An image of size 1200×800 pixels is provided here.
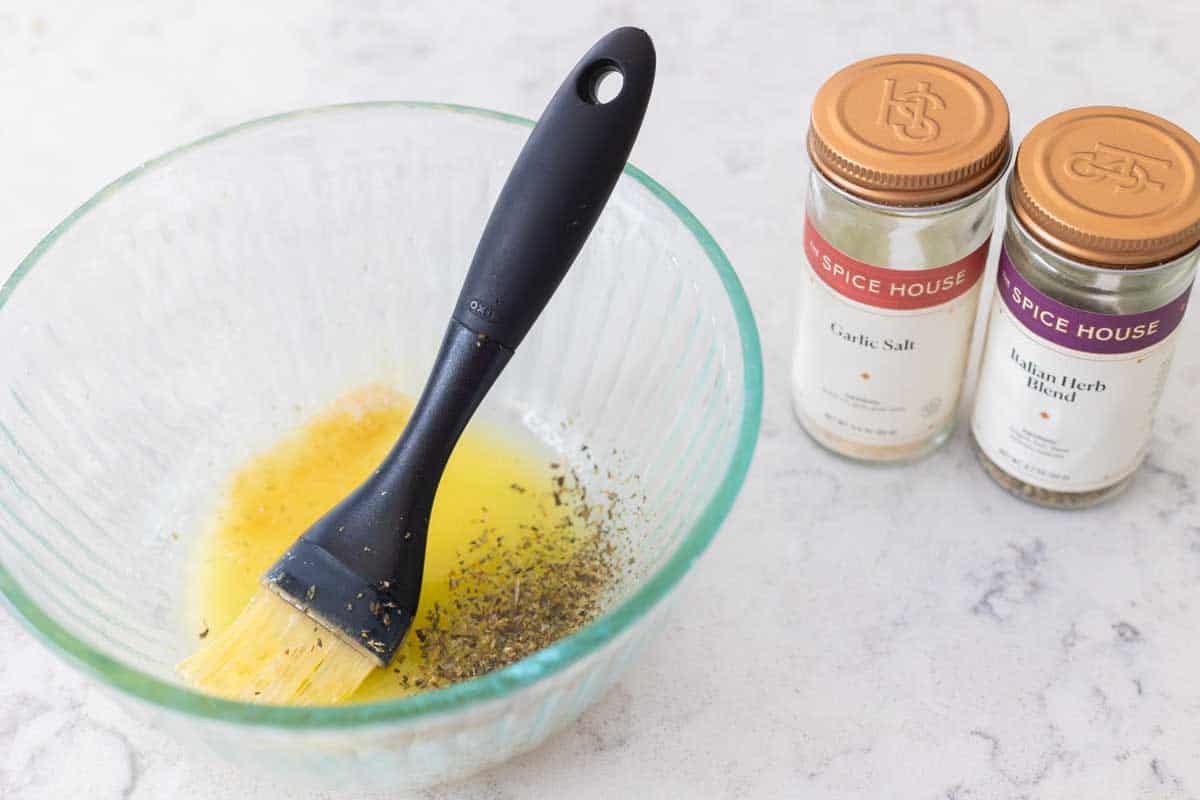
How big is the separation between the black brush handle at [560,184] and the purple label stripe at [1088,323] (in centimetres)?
28

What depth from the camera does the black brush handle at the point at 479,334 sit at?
88cm

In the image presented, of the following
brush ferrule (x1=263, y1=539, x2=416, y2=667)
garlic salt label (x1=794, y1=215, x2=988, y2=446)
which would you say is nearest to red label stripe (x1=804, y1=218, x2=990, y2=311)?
garlic salt label (x1=794, y1=215, x2=988, y2=446)

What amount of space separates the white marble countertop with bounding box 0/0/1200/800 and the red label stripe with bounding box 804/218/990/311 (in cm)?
18

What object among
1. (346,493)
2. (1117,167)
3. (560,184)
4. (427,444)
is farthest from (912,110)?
(346,493)

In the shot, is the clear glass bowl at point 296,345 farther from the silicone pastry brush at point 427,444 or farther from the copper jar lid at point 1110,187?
the copper jar lid at point 1110,187

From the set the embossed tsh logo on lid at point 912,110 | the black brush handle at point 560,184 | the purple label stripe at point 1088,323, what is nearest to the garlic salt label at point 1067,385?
the purple label stripe at point 1088,323

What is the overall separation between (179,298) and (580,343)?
315 millimetres

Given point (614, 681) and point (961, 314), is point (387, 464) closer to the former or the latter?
point (614, 681)

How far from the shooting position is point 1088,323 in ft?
3.02

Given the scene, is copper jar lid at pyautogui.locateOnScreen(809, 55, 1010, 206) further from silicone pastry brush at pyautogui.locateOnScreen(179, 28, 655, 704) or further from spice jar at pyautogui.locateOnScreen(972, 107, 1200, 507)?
silicone pastry brush at pyautogui.locateOnScreen(179, 28, 655, 704)

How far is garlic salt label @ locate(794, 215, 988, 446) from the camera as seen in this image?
971 millimetres

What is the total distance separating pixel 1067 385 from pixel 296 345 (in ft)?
→ 1.96

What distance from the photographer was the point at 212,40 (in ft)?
4.67

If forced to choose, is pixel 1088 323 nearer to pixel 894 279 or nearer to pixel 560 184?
pixel 894 279
